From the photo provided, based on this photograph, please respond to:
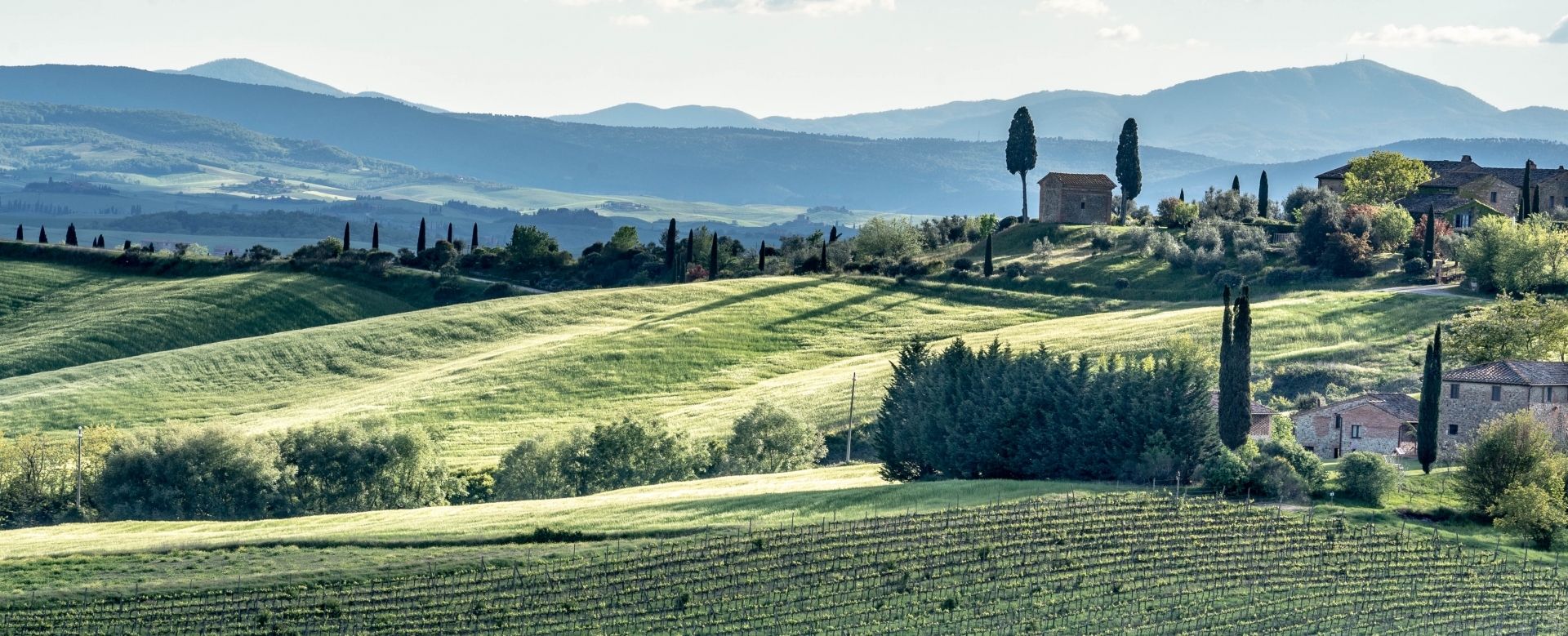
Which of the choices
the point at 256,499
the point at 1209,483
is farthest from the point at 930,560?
the point at 256,499

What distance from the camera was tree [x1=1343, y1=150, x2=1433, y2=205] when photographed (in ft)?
503

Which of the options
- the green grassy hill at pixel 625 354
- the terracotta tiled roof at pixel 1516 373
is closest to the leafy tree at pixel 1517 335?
the green grassy hill at pixel 625 354

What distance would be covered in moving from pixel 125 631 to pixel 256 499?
87.1 feet

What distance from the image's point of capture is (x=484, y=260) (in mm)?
157250

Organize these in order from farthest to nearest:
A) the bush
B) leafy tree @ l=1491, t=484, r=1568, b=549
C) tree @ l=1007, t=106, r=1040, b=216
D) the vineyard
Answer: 1. tree @ l=1007, t=106, r=1040, b=216
2. the bush
3. leafy tree @ l=1491, t=484, r=1568, b=549
4. the vineyard

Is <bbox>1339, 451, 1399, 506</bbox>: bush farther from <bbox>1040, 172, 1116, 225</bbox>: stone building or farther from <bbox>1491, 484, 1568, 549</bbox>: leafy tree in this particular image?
<bbox>1040, 172, 1116, 225</bbox>: stone building

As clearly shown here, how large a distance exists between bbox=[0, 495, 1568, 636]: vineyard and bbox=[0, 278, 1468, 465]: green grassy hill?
3372 cm

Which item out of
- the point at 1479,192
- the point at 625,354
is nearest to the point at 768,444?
the point at 625,354

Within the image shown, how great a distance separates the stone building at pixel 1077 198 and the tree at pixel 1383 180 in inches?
912

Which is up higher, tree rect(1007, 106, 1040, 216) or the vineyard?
tree rect(1007, 106, 1040, 216)

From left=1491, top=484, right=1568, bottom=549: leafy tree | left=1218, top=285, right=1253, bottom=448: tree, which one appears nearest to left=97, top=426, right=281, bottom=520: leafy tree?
left=1218, top=285, right=1253, bottom=448: tree

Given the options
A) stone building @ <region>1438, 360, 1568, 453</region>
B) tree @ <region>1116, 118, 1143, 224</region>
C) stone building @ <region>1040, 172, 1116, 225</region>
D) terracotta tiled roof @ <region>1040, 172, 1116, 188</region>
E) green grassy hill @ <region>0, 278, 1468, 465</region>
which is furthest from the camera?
tree @ <region>1116, 118, 1143, 224</region>

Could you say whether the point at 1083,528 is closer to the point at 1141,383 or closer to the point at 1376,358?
the point at 1141,383

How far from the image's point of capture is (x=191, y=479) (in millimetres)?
73438
